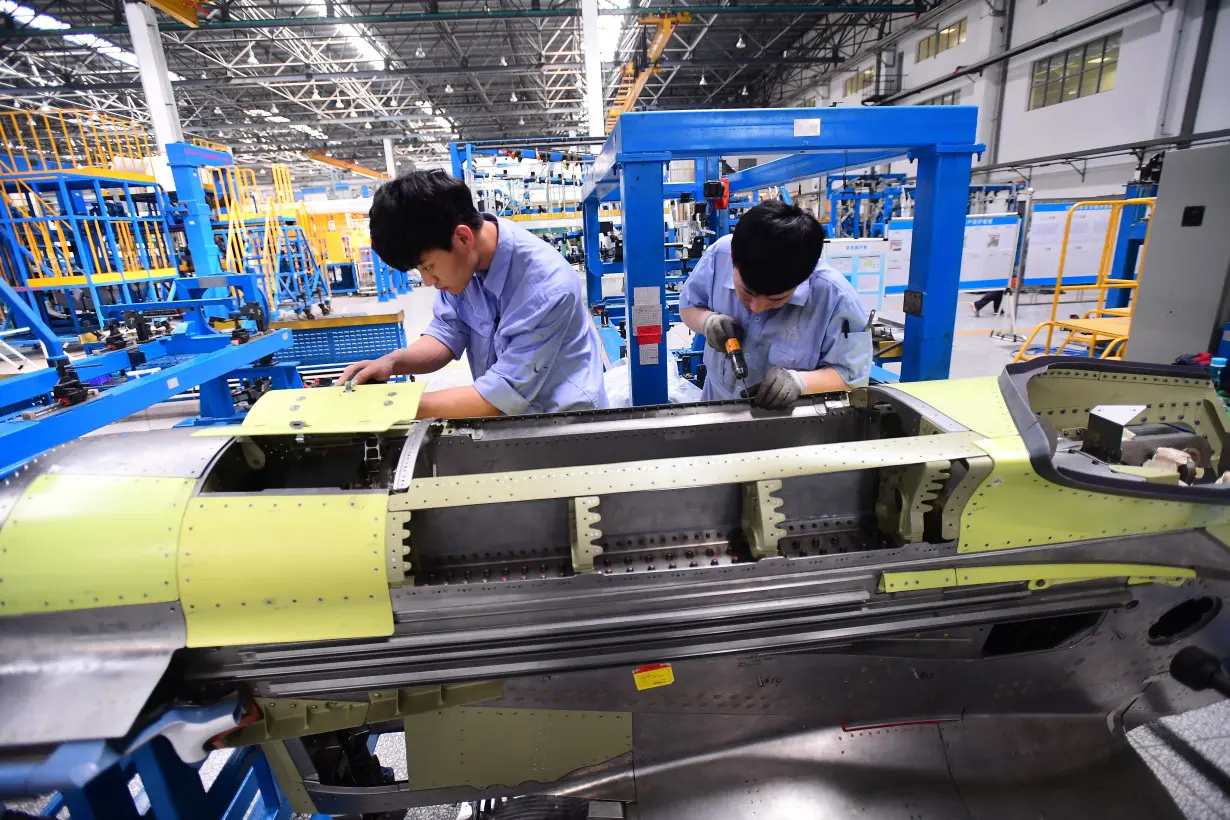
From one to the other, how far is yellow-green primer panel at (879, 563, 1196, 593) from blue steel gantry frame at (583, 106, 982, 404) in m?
1.32

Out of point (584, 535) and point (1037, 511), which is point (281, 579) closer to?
point (584, 535)

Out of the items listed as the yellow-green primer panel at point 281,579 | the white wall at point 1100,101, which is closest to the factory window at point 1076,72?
the white wall at point 1100,101

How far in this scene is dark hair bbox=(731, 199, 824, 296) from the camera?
1.89 m

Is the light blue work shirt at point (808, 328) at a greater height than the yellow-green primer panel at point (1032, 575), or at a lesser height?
greater

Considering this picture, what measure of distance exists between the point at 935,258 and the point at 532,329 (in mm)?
1889

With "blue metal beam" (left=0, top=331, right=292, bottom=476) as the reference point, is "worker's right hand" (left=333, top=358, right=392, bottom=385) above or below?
above

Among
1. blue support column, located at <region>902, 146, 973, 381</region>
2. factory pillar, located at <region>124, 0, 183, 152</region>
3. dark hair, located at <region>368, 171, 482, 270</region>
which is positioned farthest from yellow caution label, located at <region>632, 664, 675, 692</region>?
factory pillar, located at <region>124, 0, 183, 152</region>

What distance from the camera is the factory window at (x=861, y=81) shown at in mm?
16891

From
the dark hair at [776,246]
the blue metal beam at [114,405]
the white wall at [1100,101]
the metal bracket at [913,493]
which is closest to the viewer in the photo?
the metal bracket at [913,493]

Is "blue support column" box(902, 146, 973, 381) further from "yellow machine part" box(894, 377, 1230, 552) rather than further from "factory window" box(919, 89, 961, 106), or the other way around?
"factory window" box(919, 89, 961, 106)

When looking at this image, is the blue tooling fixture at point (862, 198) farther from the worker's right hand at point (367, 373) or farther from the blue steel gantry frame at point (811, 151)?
the worker's right hand at point (367, 373)

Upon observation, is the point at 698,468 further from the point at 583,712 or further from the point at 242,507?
the point at 242,507

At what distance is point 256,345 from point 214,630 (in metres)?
4.40

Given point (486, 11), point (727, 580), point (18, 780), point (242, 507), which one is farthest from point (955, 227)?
point (486, 11)
